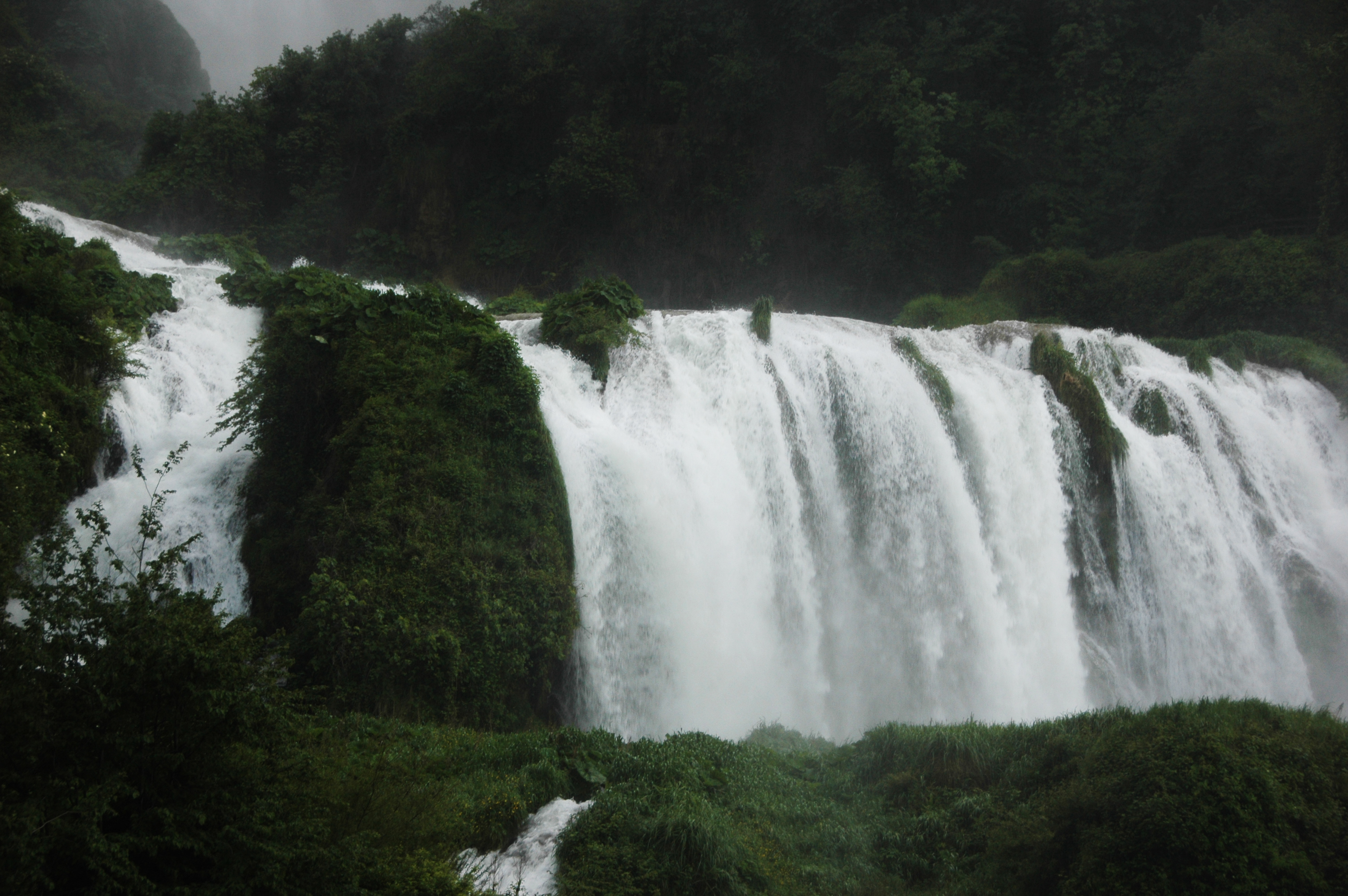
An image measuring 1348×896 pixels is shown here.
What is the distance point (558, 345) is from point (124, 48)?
128 feet

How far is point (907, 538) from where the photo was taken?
13266mm

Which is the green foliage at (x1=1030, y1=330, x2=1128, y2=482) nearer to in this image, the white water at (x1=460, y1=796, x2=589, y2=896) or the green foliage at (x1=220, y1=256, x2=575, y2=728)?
the green foliage at (x1=220, y1=256, x2=575, y2=728)

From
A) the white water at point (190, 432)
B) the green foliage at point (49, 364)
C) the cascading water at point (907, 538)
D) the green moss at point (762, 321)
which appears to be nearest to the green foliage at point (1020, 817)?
the cascading water at point (907, 538)

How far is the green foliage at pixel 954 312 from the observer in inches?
923

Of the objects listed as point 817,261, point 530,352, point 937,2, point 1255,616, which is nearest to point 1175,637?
point 1255,616

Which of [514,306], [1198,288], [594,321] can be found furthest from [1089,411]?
[1198,288]

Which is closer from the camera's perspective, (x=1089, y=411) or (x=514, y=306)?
(x=1089, y=411)

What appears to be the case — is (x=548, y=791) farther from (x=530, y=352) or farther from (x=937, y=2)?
(x=937, y=2)

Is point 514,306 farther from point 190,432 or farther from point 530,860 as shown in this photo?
point 530,860

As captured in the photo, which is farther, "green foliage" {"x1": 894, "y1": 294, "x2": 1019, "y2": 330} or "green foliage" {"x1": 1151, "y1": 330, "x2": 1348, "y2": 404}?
"green foliage" {"x1": 894, "y1": 294, "x2": 1019, "y2": 330}

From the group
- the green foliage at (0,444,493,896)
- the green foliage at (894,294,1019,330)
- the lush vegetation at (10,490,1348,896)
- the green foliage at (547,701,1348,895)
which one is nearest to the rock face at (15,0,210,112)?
the green foliage at (894,294,1019,330)

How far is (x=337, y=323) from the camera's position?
451 inches

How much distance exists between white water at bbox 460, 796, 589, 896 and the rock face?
38888mm

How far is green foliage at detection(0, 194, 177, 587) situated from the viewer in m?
8.48
